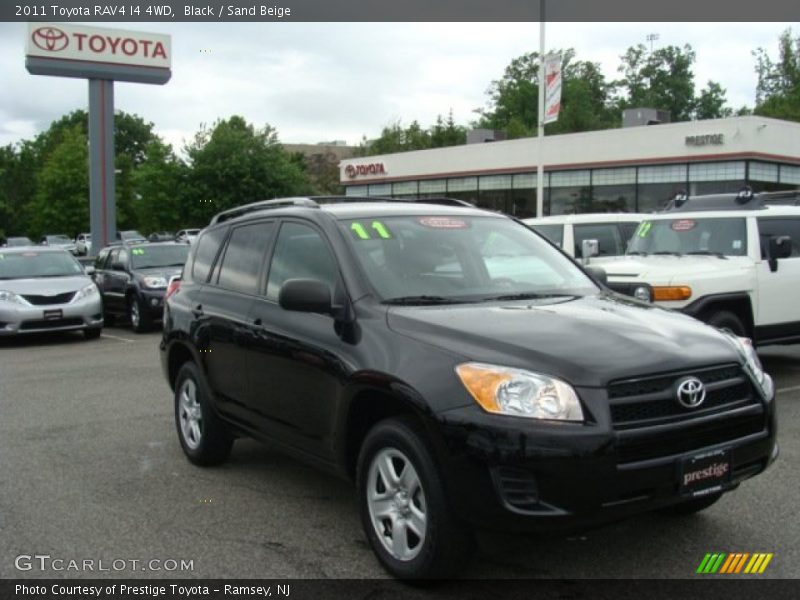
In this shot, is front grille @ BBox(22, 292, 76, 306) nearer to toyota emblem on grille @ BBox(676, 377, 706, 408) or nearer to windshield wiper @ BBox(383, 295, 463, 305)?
windshield wiper @ BBox(383, 295, 463, 305)

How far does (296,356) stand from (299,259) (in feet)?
2.26

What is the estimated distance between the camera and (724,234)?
950 cm

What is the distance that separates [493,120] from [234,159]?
48.7 m

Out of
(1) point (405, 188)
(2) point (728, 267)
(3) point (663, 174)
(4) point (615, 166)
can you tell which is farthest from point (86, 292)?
(1) point (405, 188)

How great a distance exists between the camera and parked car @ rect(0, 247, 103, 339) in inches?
545

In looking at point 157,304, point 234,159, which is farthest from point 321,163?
point 157,304

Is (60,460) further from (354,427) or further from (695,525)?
(695,525)

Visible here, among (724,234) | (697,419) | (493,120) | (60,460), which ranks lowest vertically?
(60,460)

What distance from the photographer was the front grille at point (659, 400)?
11.7ft

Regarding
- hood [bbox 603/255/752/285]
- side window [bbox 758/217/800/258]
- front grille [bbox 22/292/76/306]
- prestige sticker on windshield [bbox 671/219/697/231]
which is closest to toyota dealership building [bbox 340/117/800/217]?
front grille [bbox 22/292/76/306]

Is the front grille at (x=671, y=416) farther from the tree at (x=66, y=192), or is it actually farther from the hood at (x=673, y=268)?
the tree at (x=66, y=192)

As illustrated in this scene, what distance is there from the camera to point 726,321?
8.70m

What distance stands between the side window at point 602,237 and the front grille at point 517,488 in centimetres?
982

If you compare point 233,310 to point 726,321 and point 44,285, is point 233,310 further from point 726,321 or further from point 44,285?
point 44,285
